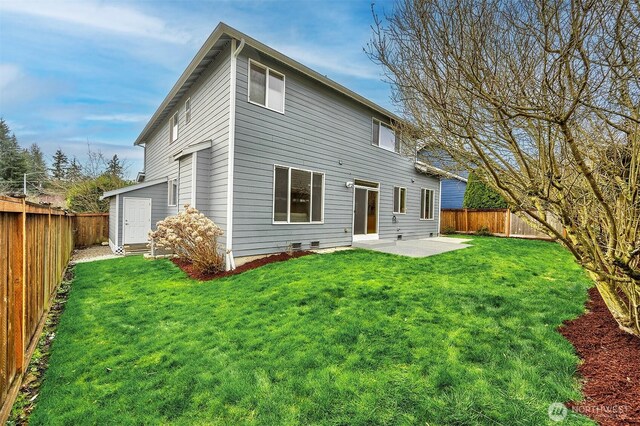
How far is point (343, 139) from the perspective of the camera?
995 cm

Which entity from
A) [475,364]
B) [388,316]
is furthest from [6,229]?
[475,364]

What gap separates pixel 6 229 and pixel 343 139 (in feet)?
28.3

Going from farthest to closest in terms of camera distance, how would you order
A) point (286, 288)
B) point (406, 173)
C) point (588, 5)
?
point (406, 173) < point (286, 288) < point (588, 5)

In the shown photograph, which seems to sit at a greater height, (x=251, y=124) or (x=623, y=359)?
(x=251, y=124)

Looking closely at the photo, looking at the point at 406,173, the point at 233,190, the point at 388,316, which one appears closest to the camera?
the point at 388,316

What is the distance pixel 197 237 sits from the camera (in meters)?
6.76

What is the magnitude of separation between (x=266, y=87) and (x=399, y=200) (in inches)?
287

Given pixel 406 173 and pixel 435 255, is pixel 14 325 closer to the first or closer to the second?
pixel 435 255

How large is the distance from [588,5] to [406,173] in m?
11.2

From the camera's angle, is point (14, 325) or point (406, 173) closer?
point (14, 325)

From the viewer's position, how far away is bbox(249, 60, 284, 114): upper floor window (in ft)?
25.0

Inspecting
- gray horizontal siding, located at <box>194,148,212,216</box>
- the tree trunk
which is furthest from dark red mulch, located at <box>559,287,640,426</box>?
gray horizontal siding, located at <box>194,148,212,216</box>

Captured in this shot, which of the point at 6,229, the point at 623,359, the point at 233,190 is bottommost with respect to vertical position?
the point at 623,359

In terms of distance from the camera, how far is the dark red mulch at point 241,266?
6.84 meters
